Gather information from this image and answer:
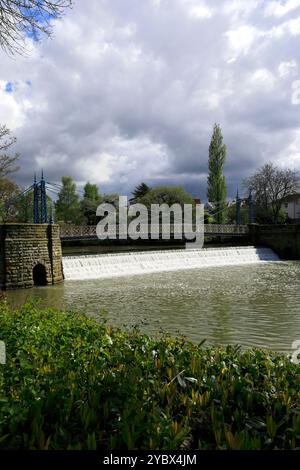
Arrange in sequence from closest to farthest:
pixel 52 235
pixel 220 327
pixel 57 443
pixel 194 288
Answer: pixel 57 443 < pixel 220 327 < pixel 194 288 < pixel 52 235

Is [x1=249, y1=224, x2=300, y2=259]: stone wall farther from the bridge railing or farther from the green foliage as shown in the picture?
the green foliage

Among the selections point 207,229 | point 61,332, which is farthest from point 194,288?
point 207,229

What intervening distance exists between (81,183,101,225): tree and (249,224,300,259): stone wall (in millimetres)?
22841

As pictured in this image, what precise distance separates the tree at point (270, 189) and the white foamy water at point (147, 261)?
974 inches

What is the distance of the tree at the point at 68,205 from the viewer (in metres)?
54.8

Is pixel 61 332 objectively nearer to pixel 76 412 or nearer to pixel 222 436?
pixel 76 412

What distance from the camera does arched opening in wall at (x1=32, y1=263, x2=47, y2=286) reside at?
57.7 feet

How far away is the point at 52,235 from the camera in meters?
18.2

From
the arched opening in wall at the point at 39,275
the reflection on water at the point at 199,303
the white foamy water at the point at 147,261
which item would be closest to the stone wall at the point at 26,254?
the arched opening in wall at the point at 39,275

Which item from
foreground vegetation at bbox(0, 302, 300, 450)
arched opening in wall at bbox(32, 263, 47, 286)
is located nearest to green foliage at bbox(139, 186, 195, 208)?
arched opening in wall at bbox(32, 263, 47, 286)

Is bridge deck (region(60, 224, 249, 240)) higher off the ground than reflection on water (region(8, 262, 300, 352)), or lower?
higher

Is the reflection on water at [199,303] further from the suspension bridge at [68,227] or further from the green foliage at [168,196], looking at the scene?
the green foliage at [168,196]

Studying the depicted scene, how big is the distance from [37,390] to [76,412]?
401mm

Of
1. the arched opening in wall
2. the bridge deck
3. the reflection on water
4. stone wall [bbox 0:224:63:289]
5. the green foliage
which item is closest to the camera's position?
the reflection on water
